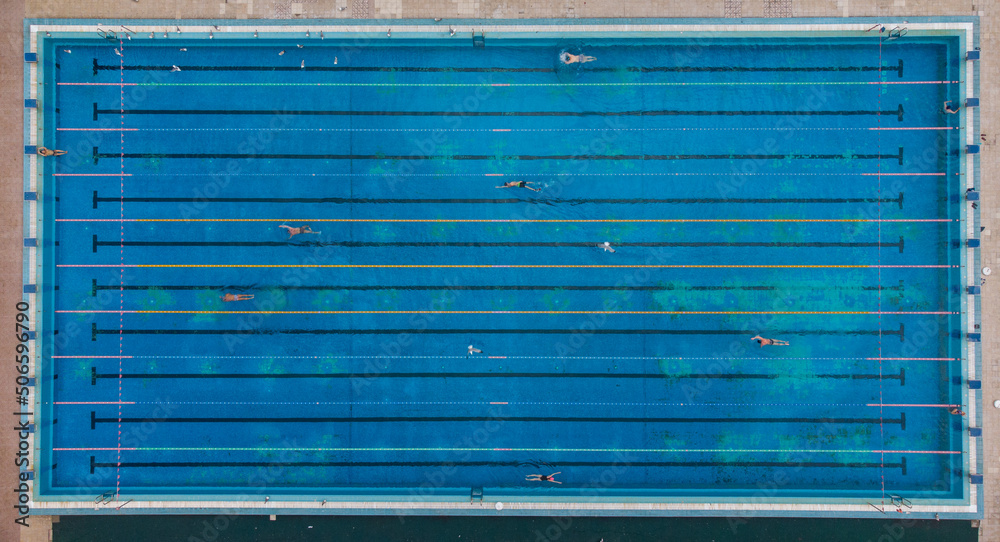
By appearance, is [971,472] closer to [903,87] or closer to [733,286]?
[733,286]

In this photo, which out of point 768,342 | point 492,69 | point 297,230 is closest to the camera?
point 768,342

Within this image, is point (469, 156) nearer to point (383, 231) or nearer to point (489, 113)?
point (489, 113)

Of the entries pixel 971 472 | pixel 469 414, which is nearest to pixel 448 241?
pixel 469 414

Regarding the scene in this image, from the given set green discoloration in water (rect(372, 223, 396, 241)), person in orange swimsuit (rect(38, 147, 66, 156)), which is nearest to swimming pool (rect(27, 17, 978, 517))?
green discoloration in water (rect(372, 223, 396, 241))

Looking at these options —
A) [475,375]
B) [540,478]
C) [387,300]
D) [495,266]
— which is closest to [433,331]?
[387,300]

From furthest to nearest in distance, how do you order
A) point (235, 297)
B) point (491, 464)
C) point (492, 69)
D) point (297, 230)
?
point (492, 69) < point (491, 464) < point (297, 230) < point (235, 297)

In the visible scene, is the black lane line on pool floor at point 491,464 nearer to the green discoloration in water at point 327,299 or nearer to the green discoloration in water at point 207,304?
the green discoloration in water at point 207,304

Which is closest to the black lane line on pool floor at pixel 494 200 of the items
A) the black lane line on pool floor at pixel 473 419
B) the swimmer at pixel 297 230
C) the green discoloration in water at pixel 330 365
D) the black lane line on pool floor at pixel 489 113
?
the swimmer at pixel 297 230
